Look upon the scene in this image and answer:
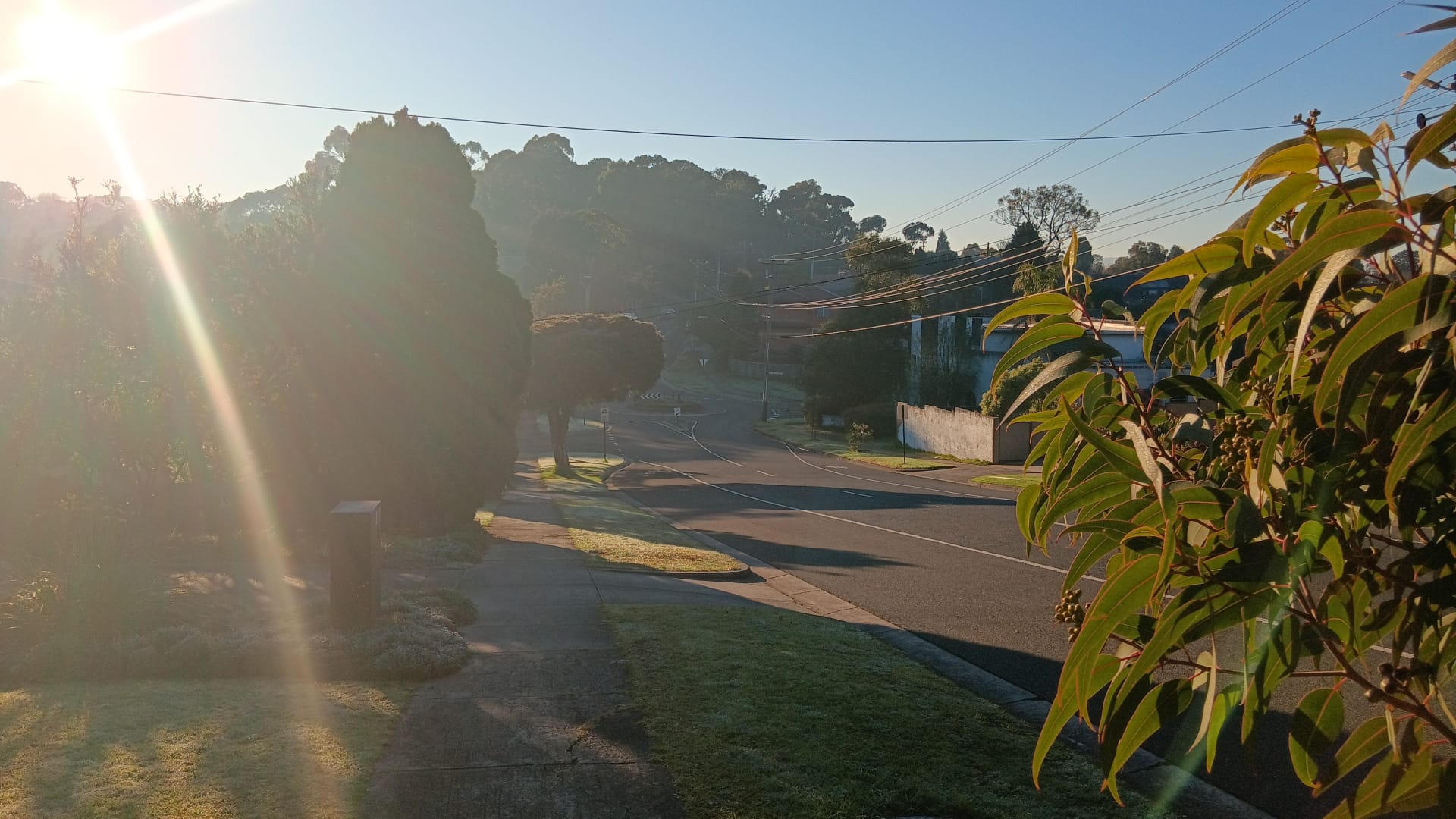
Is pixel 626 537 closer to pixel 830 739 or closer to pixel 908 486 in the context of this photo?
pixel 830 739

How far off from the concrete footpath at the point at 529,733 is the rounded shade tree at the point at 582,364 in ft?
103

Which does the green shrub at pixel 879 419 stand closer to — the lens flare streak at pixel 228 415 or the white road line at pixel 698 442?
the white road line at pixel 698 442

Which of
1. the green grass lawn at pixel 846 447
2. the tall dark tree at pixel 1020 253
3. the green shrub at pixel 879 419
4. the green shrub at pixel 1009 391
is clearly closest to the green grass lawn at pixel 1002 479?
the green shrub at pixel 1009 391

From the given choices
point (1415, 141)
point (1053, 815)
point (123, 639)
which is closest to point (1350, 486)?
point (1415, 141)

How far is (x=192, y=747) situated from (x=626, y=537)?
13.9m

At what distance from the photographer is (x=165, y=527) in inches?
592

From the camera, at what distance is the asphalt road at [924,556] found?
24.3 feet

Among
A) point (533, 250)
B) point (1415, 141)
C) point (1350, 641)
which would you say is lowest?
point (1350, 641)

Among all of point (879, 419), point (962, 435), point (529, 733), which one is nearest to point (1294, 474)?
point (529, 733)

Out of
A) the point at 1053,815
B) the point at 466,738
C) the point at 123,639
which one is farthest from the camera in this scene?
the point at 123,639

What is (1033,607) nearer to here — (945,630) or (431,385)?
(945,630)

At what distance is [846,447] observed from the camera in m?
59.3

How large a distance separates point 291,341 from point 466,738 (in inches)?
453

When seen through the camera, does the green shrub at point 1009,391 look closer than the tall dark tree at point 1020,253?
Yes
